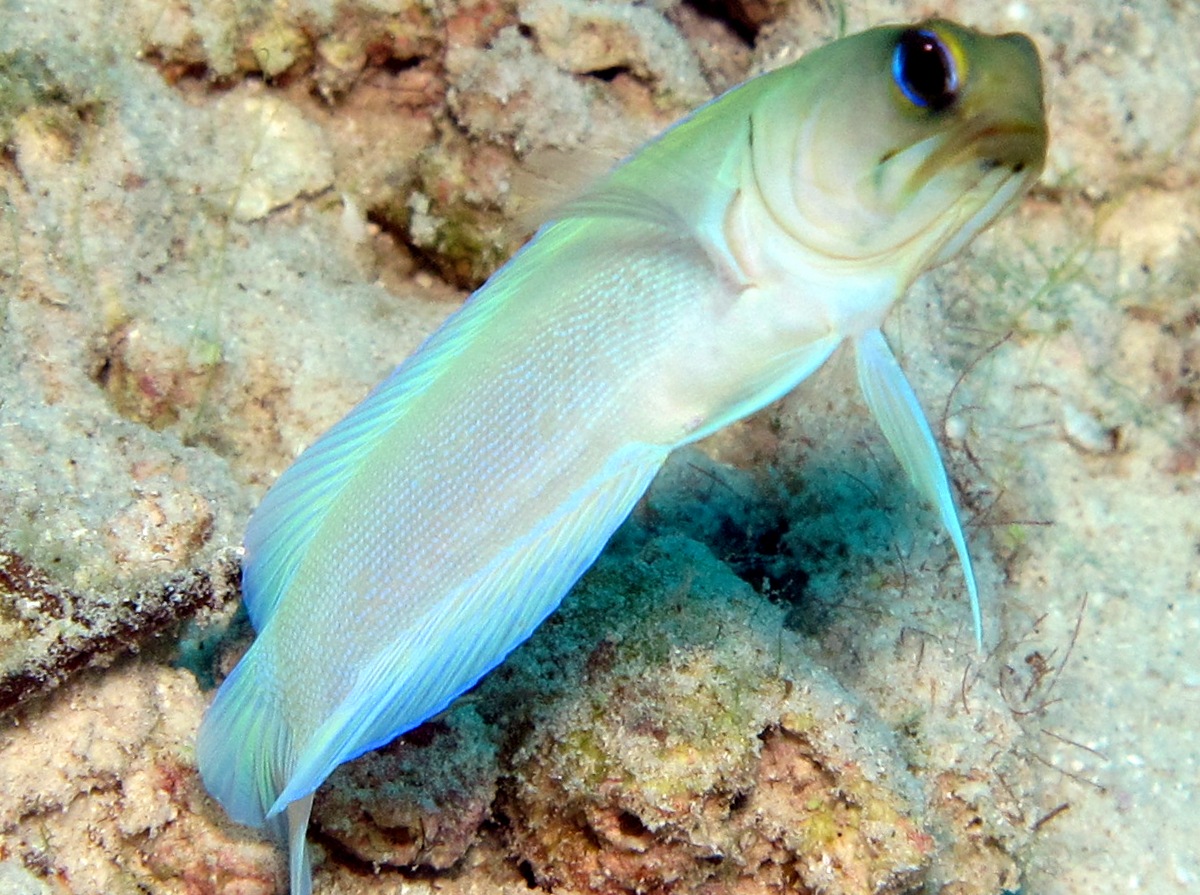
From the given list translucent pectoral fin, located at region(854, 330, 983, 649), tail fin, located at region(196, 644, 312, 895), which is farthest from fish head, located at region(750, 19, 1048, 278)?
tail fin, located at region(196, 644, 312, 895)

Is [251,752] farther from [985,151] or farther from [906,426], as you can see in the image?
[985,151]

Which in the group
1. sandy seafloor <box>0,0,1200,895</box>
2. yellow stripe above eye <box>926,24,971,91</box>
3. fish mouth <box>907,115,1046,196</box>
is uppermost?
yellow stripe above eye <box>926,24,971,91</box>

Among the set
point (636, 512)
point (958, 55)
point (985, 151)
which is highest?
point (958, 55)

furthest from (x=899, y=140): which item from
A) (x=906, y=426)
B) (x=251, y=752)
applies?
(x=251, y=752)

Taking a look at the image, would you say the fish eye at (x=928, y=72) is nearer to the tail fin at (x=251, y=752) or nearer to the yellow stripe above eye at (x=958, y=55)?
the yellow stripe above eye at (x=958, y=55)

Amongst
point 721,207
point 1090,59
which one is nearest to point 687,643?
point 721,207

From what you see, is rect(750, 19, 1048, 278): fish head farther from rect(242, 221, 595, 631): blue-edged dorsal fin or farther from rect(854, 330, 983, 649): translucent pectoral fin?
rect(242, 221, 595, 631): blue-edged dorsal fin
